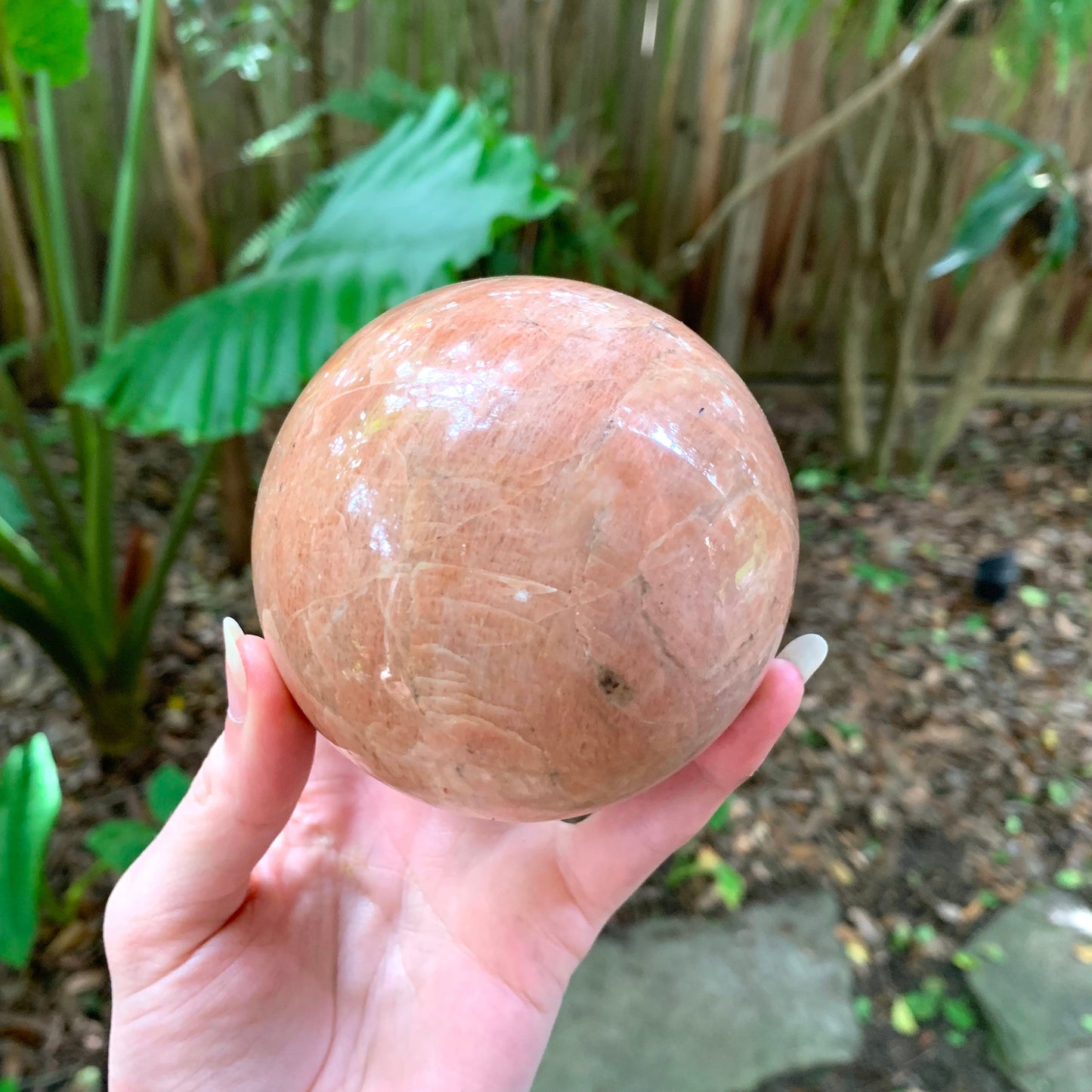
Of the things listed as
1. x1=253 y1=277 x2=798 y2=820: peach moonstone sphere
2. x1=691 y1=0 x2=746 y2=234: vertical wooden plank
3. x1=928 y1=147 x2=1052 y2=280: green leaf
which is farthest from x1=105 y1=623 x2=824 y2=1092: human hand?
x1=691 y1=0 x2=746 y2=234: vertical wooden plank

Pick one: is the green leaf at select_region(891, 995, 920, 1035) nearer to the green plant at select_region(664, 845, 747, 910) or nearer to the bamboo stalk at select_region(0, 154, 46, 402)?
the green plant at select_region(664, 845, 747, 910)

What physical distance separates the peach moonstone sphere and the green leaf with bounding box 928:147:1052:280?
7.86 feet

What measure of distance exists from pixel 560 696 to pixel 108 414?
121 cm

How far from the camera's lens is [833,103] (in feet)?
11.1

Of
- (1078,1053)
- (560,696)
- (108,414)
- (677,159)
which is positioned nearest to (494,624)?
(560,696)

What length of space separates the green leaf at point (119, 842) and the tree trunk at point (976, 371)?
324cm

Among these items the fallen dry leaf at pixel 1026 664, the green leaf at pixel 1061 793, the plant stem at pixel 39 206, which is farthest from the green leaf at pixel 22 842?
the fallen dry leaf at pixel 1026 664

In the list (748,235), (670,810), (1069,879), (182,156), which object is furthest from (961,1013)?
(748,235)

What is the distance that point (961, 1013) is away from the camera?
205 centimetres

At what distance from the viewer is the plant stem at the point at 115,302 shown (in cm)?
192

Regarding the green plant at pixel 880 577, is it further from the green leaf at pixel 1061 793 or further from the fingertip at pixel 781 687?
the fingertip at pixel 781 687

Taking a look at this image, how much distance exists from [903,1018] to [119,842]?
1.76 metres

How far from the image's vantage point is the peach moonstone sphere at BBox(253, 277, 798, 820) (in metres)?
0.84

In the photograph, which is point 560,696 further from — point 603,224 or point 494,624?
point 603,224
